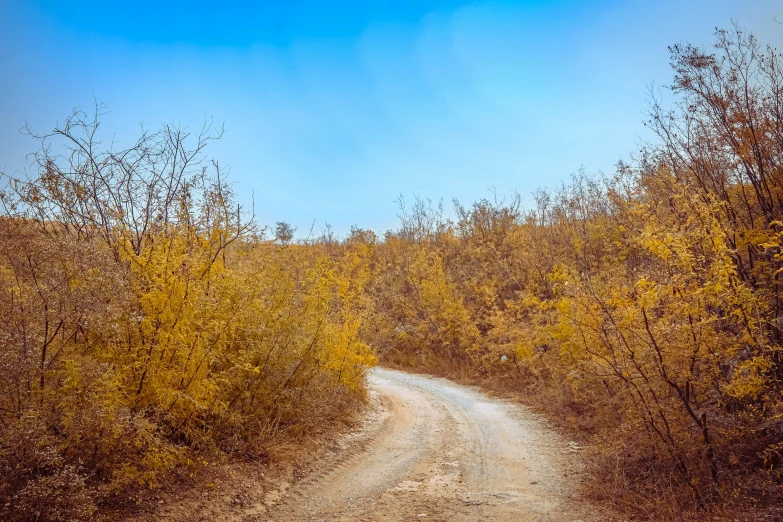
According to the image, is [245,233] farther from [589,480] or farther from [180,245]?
[589,480]

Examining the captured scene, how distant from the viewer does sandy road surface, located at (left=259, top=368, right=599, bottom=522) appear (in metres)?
6.59

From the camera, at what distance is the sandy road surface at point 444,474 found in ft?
21.6

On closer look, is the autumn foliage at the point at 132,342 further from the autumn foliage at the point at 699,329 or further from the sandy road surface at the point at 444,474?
the autumn foliage at the point at 699,329

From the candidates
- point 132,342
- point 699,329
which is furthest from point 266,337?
point 699,329

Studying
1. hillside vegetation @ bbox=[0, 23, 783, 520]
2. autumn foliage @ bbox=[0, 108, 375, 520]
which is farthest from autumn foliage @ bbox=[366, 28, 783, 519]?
autumn foliage @ bbox=[0, 108, 375, 520]

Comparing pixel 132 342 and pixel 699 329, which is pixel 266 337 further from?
pixel 699 329

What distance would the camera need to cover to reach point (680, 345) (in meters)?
6.28

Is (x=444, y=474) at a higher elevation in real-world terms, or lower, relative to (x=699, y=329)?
lower

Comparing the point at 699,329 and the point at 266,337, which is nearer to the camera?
the point at 699,329

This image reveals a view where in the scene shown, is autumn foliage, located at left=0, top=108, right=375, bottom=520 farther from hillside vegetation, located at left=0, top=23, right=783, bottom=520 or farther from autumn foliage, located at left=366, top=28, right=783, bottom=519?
autumn foliage, located at left=366, top=28, right=783, bottom=519

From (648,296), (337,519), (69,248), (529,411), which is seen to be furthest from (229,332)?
(529,411)

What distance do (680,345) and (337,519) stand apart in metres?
5.27

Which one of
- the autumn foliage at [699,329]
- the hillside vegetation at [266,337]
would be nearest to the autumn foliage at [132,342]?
the hillside vegetation at [266,337]

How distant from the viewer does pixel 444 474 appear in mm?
8141
